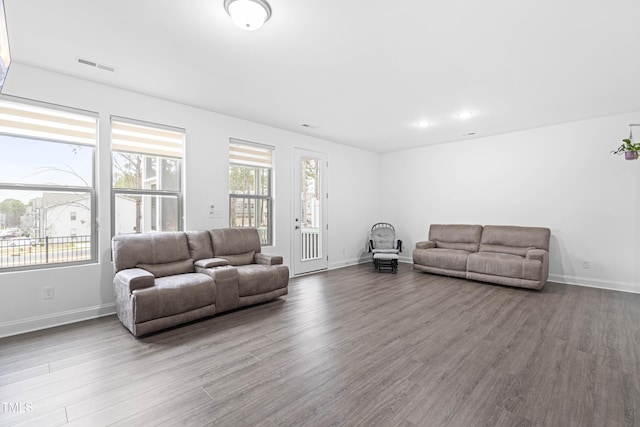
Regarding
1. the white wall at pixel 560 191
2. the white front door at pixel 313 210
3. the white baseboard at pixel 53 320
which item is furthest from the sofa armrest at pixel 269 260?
the white wall at pixel 560 191

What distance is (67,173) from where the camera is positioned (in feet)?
11.0

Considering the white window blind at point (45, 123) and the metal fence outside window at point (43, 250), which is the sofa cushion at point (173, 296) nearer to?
the metal fence outside window at point (43, 250)

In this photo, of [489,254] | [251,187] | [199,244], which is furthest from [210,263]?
[489,254]

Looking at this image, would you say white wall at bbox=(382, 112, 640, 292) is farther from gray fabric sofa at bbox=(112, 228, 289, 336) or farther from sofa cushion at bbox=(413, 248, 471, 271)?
gray fabric sofa at bbox=(112, 228, 289, 336)

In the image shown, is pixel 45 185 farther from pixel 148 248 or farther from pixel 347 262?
pixel 347 262

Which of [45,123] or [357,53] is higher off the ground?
[357,53]

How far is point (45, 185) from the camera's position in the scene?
3.21 meters

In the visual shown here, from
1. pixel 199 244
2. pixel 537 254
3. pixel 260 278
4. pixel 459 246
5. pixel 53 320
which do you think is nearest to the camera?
pixel 53 320

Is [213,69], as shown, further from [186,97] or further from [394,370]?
[394,370]

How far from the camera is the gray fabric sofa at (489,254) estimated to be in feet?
14.9

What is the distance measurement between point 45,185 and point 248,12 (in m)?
2.98

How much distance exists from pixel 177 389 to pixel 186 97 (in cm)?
345

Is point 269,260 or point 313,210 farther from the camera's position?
point 313,210

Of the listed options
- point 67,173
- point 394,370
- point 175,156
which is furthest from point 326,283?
point 67,173
